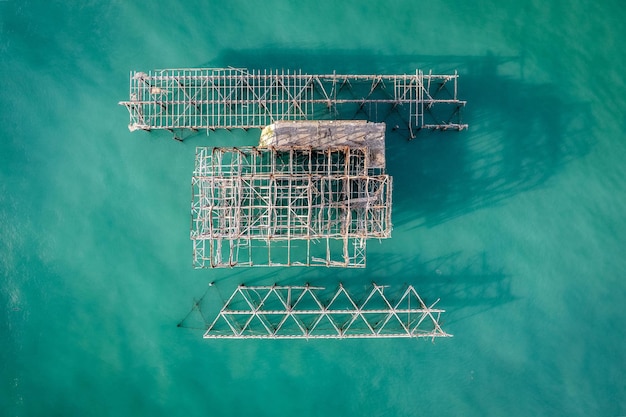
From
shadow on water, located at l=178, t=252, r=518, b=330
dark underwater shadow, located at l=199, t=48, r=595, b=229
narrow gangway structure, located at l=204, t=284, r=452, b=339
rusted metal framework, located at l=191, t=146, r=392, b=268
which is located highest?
dark underwater shadow, located at l=199, t=48, r=595, b=229

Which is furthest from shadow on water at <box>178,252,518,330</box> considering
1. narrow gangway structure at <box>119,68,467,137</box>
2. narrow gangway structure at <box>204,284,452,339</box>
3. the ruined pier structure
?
narrow gangway structure at <box>119,68,467,137</box>

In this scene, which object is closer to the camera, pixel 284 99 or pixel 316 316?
pixel 284 99

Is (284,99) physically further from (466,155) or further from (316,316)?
(316,316)

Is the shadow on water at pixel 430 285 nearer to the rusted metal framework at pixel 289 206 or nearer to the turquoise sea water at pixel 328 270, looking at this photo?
the turquoise sea water at pixel 328 270

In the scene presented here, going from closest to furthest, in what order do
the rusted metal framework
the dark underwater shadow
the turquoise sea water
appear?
1. the rusted metal framework
2. the turquoise sea water
3. the dark underwater shadow

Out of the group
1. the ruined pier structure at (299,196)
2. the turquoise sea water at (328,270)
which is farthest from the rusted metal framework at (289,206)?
the turquoise sea water at (328,270)

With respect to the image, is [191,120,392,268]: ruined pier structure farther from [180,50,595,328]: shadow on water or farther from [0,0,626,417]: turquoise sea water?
[180,50,595,328]: shadow on water

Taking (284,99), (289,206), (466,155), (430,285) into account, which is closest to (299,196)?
(289,206)
